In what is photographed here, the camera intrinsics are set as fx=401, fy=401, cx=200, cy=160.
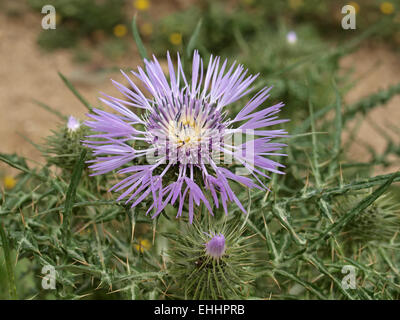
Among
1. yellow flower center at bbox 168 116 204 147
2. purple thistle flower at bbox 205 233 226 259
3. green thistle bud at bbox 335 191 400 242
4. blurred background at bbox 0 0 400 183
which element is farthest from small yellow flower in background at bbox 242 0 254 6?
purple thistle flower at bbox 205 233 226 259

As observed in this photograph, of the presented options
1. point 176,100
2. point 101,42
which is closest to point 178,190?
point 176,100

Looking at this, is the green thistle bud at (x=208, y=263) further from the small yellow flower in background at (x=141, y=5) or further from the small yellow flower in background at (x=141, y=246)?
the small yellow flower in background at (x=141, y=5)

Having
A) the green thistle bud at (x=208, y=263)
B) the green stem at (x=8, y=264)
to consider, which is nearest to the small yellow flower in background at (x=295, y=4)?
the green thistle bud at (x=208, y=263)

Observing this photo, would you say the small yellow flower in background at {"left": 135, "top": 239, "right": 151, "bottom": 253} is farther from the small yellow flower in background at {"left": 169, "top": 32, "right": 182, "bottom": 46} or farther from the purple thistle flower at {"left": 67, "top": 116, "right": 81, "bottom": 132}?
the small yellow flower in background at {"left": 169, "top": 32, "right": 182, "bottom": 46}

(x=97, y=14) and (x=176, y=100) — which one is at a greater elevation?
(x=97, y=14)

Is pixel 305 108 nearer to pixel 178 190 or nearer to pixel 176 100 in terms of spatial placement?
pixel 176 100

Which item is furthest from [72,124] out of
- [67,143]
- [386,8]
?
[386,8]
